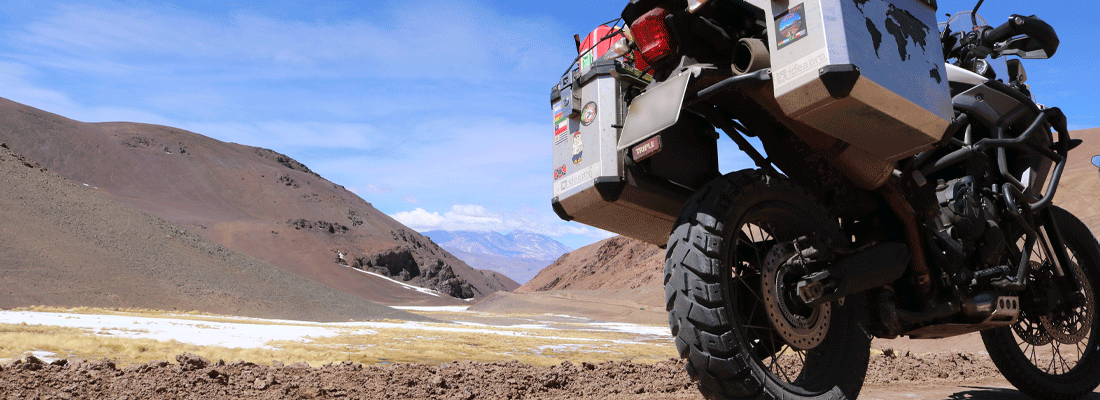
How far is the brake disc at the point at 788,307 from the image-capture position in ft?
9.91

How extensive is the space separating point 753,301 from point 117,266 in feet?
102

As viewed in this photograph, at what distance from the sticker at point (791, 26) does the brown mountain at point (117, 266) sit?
1043 inches

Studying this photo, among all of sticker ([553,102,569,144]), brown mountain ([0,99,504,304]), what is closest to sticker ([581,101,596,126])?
sticker ([553,102,569,144])

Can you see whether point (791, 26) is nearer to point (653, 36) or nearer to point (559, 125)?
point (653, 36)

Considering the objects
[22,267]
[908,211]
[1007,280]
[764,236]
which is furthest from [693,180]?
[22,267]

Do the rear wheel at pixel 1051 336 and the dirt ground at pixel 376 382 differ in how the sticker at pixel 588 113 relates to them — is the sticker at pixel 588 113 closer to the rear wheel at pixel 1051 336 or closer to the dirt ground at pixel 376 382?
the dirt ground at pixel 376 382

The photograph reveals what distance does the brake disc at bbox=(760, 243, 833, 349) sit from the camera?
3.02 m

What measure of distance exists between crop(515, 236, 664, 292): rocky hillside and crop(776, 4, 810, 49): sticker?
5667 cm

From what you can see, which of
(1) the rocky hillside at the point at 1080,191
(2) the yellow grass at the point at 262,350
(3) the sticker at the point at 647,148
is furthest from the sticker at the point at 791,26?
(1) the rocky hillside at the point at 1080,191

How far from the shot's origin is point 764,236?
136 inches

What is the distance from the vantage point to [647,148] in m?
3.09

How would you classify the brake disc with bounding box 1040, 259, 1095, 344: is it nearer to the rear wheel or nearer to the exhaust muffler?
the rear wheel

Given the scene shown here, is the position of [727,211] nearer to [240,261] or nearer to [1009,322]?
[1009,322]

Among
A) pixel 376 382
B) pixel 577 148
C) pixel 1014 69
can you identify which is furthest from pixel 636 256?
pixel 577 148
